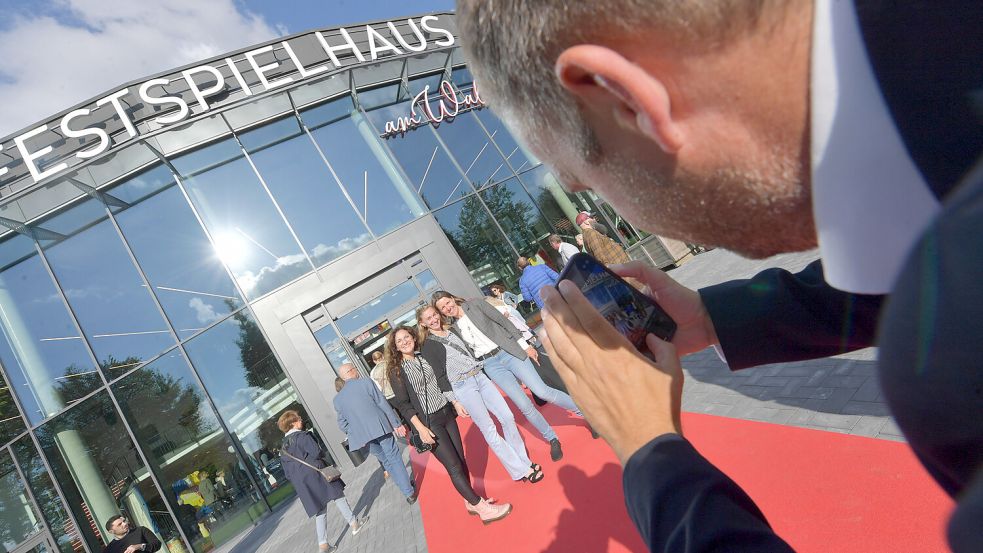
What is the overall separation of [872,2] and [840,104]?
0.32 ft

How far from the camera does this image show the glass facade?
289 inches

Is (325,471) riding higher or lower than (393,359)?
lower

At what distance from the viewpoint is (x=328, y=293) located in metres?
8.60

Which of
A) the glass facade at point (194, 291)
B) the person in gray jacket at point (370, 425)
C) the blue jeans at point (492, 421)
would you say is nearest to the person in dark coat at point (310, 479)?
the person in gray jacket at point (370, 425)

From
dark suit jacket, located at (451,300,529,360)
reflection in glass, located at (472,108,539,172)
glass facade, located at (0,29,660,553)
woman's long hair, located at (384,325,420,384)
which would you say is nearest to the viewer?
dark suit jacket, located at (451,300,529,360)

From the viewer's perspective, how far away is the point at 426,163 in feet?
33.4

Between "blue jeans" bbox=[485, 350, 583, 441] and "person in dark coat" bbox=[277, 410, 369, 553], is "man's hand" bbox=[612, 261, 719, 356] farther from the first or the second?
"person in dark coat" bbox=[277, 410, 369, 553]

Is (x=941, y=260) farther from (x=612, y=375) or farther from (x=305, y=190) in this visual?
(x=305, y=190)

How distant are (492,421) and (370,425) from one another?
1771 mm

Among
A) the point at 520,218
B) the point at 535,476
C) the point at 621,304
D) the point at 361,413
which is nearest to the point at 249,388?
the point at 361,413

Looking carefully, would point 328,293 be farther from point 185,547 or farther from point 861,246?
point 861,246

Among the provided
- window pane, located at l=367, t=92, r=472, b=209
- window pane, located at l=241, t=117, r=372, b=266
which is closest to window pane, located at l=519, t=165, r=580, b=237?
window pane, located at l=367, t=92, r=472, b=209

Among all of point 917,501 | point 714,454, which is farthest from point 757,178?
point 714,454

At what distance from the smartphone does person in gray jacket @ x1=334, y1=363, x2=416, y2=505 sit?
416 centimetres
